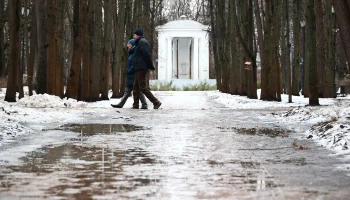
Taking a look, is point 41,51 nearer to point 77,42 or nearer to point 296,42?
point 77,42

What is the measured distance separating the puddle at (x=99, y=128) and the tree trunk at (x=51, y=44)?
8.49 metres

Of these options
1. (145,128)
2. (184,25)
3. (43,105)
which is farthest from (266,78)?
(184,25)

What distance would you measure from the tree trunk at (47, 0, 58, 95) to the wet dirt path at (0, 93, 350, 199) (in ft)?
29.7

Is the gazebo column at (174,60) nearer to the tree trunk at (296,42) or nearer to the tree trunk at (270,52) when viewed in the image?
the tree trunk at (296,42)

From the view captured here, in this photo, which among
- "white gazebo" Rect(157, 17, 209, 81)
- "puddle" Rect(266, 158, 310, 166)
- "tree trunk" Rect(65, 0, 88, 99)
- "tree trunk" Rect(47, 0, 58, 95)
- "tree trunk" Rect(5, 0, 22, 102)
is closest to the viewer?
"puddle" Rect(266, 158, 310, 166)

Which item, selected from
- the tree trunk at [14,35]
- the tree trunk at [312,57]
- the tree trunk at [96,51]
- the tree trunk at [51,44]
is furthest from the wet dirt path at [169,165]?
the tree trunk at [96,51]

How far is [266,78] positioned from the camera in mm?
26453

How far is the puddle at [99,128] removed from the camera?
37.7 feet

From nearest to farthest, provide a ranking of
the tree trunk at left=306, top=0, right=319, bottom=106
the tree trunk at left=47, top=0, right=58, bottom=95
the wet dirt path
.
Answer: the wet dirt path
the tree trunk at left=47, top=0, right=58, bottom=95
the tree trunk at left=306, top=0, right=319, bottom=106

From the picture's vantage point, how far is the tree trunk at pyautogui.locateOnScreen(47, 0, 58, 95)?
20.8m

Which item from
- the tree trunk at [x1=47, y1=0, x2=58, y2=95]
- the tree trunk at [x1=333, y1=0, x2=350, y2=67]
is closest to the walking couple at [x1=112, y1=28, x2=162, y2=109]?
the tree trunk at [x1=47, y1=0, x2=58, y2=95]

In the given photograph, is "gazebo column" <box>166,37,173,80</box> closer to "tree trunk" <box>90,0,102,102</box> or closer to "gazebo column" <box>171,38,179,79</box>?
"gazebo column" <box>171,38,179,79</box>

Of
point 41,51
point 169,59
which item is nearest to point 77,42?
point 41,51

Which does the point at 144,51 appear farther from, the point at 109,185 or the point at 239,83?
the point at 239,83
